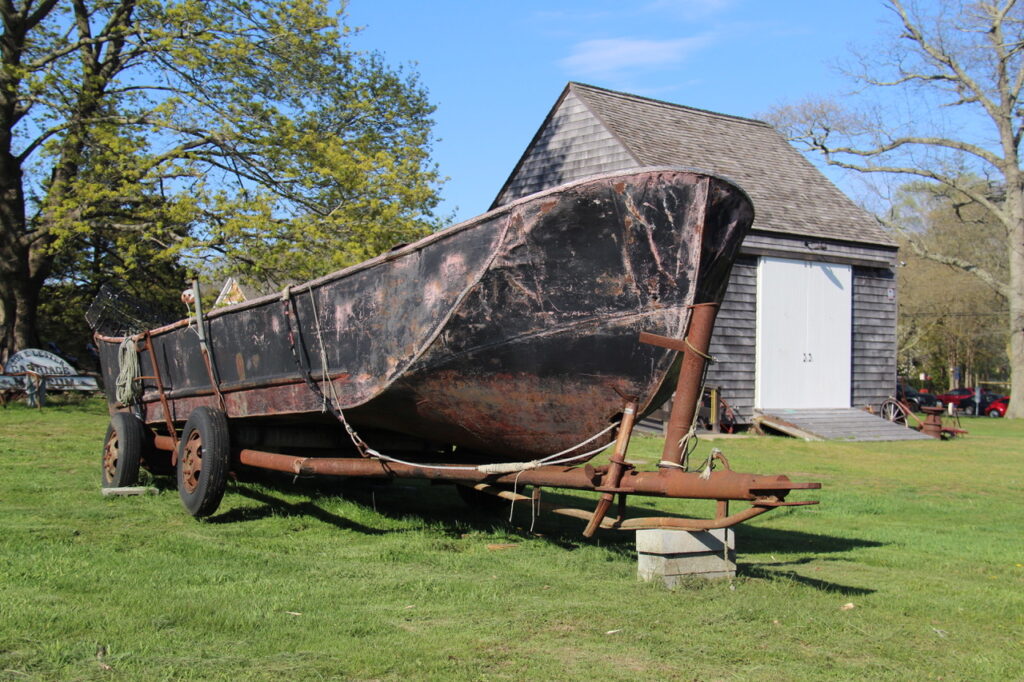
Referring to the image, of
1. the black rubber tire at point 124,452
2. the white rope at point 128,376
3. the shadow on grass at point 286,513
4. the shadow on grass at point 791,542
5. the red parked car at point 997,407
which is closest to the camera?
the shadow on grass at point 791,542

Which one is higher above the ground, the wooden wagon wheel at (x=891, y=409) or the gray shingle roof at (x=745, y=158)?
the gray shingle roof at (x=745, y=158)

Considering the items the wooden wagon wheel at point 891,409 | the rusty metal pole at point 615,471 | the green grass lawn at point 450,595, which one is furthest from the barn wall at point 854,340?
the rusty metal pole at point 615,471

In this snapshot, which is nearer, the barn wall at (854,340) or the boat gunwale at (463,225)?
the boat gunwale at (463,225)

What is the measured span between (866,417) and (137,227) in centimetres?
1592

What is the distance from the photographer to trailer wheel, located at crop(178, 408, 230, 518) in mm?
6668

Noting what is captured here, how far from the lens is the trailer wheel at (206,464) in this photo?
6668mm

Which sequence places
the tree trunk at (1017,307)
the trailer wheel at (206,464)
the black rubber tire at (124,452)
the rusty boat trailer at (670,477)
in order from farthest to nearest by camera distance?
the tree trunk at (1017,307) → the black rubber tire at (124,452) → the trailer wheel at (206,464) → the rusty boat trailer at (670,477)

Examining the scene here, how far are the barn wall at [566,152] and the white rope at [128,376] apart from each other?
1195cm

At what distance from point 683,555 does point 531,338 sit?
4.92ft

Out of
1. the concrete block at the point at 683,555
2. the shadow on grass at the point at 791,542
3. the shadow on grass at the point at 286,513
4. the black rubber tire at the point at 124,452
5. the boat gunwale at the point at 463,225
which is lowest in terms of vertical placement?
the shadow on grass at the point at 791,542

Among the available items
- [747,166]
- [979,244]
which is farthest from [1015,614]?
[979,244]

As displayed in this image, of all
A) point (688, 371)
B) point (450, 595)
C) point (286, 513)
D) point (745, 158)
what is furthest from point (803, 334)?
point (450, 595)

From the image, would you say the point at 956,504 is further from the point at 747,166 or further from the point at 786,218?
the point at 747,166

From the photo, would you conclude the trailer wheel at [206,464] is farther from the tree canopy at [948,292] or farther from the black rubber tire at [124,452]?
the tree canopy at [948,292]
